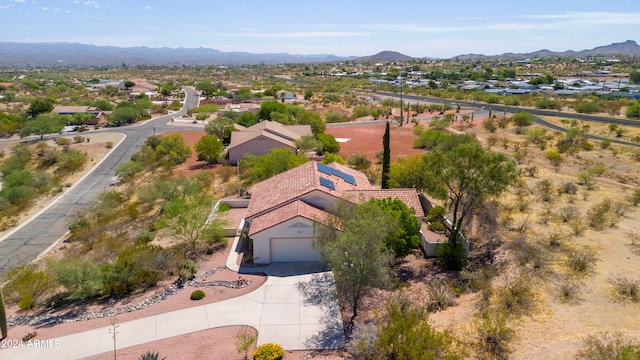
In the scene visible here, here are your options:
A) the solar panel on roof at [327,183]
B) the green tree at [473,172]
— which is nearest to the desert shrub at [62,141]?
the solar panel on roof at [327,183]

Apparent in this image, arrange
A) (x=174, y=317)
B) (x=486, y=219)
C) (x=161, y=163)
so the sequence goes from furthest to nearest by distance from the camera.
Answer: (x=161, y=163), (x=486, y=219), (x=174, y=317)

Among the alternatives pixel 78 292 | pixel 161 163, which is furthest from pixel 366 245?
pixel 161 163

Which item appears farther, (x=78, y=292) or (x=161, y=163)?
(x=161, y=163)

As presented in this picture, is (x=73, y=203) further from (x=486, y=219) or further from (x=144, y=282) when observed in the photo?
(x=486, y=219)

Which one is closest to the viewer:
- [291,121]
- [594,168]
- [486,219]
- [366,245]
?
[366,245]

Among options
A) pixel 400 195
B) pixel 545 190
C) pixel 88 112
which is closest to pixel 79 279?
pixel 400 195

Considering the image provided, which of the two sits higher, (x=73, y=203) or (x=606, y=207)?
(x=606, y=207)

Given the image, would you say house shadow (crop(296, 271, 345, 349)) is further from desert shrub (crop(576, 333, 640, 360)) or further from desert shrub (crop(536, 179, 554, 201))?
desert shrub (crop(536, 179, 554, 201))
